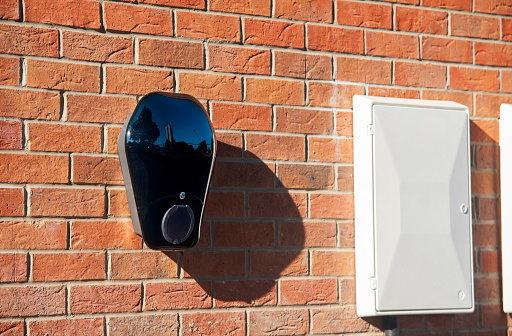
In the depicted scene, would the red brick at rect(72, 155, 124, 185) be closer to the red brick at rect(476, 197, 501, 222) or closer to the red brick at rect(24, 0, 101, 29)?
the red brick at rect(24, 0, 101, 29)

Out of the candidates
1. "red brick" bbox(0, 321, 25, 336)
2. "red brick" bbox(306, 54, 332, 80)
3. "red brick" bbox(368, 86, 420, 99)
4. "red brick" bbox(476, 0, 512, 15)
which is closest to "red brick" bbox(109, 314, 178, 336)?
"red brick" bbox(0, 321, 25, 336)

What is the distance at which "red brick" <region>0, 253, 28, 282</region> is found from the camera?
1646 mm

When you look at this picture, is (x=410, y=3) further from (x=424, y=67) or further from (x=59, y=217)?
(x=59, y=217)

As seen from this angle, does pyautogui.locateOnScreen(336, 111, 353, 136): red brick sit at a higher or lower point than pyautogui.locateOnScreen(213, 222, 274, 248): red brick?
higher

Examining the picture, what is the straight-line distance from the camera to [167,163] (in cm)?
155

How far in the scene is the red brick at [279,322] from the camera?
1.85 meters

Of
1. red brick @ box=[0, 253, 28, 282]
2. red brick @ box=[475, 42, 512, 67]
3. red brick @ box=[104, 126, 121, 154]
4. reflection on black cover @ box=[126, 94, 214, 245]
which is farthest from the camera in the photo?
red brick @ box=[475, 42, 512, 67]

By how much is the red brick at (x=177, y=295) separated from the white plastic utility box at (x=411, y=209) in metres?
0.52

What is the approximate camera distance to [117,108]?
177cm

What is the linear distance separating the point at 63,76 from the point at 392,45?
114cm

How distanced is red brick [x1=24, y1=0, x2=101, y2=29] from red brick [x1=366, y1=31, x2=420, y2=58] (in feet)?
3.09

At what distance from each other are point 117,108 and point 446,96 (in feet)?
3.88

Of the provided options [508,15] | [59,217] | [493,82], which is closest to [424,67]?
[493,82]


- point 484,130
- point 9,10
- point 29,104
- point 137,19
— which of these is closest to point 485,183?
point 484,130
